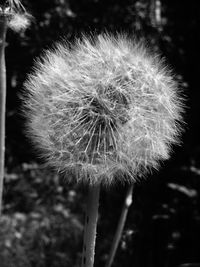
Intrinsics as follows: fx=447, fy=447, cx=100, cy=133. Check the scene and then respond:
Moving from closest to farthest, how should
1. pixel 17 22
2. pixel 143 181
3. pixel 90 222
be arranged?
pixel 90 222, pixel 17 22, pixel 143 181

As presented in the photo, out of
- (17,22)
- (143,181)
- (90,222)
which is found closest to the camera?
(90,222)

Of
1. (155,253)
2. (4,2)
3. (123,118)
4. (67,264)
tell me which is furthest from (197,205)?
(4,2)

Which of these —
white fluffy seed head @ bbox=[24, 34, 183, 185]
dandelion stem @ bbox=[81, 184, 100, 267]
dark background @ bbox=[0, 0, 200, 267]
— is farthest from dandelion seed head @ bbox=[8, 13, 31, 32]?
dark background @ bbox=[0, 0, 200, 267]

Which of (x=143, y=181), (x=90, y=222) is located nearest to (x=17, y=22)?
(x=90, y=222)

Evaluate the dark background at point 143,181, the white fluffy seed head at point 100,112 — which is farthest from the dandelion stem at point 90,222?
the dark background at point 143,181

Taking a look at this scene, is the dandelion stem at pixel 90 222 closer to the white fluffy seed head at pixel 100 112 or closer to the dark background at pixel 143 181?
the white fluffy seed head at pixel 100 112

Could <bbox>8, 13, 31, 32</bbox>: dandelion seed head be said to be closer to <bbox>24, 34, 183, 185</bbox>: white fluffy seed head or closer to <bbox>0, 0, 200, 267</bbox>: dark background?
<bbox>24, 34, 183, 185</bbox>: white fluffy seed head

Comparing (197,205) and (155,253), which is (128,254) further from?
(197,205)

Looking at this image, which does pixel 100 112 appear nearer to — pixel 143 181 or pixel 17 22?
pixel 17 22
